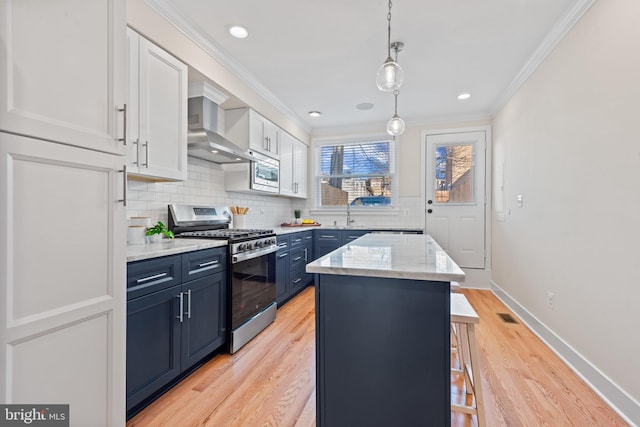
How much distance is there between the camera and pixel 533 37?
95.2 inches

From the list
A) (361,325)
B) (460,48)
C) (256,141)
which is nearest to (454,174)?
(460,48)

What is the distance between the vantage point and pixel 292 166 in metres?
4.36

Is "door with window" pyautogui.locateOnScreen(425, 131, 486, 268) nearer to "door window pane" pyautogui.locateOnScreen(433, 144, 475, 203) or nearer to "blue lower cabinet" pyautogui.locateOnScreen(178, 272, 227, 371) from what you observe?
"door window pane" pyautogui.locateOnScreen(433, 144, 475, 203)

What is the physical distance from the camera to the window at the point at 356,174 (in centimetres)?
476

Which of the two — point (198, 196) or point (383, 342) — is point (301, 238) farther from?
point (383, 342)

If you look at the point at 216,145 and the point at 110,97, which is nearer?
the point at 110,97

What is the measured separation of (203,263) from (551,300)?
276 centimetres

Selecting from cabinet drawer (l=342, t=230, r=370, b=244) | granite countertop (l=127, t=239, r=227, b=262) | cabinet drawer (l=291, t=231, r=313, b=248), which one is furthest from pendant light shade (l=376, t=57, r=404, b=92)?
cabinet drawer (l=342, t=230, r=370, b=244)

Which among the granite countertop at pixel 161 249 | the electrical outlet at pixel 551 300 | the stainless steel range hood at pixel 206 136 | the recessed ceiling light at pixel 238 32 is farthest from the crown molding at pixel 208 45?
the electrical outlet at pixel 551 300

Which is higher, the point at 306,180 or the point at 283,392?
the point at 306,180

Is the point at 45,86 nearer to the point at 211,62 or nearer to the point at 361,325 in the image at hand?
the point at 361,325

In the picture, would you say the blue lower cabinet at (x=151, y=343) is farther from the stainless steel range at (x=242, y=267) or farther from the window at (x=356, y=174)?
the window at (x=356, y=174)

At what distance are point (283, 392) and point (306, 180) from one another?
3.63 metres

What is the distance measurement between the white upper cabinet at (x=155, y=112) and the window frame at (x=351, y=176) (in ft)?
9.54
